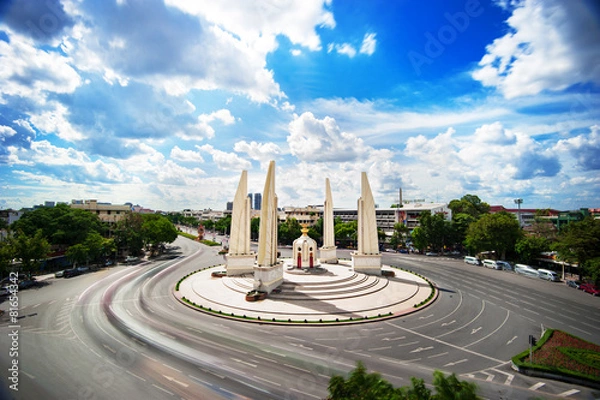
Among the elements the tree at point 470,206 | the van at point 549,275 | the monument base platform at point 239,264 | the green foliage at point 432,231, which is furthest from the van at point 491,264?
the monument base platform at point 239,264

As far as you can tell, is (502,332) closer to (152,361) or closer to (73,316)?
(152,361)

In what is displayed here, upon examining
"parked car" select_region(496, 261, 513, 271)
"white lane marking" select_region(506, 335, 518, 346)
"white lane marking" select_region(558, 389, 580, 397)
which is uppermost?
"parked car" select_region(496, 261, 513, 271)

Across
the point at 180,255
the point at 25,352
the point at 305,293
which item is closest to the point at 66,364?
the point at 25,352

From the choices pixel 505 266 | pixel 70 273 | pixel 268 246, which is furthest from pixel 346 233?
pixel 70 273

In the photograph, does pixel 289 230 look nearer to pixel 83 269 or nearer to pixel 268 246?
pixel 268 246

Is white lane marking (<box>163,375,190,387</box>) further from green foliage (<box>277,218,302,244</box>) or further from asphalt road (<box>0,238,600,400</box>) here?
green foliage (<box>277,218,302,244</box>)

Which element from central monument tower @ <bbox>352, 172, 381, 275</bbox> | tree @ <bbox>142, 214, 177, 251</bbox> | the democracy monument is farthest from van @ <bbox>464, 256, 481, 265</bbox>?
tree @ <bbox>142, 214, 177, 251</bbox>
